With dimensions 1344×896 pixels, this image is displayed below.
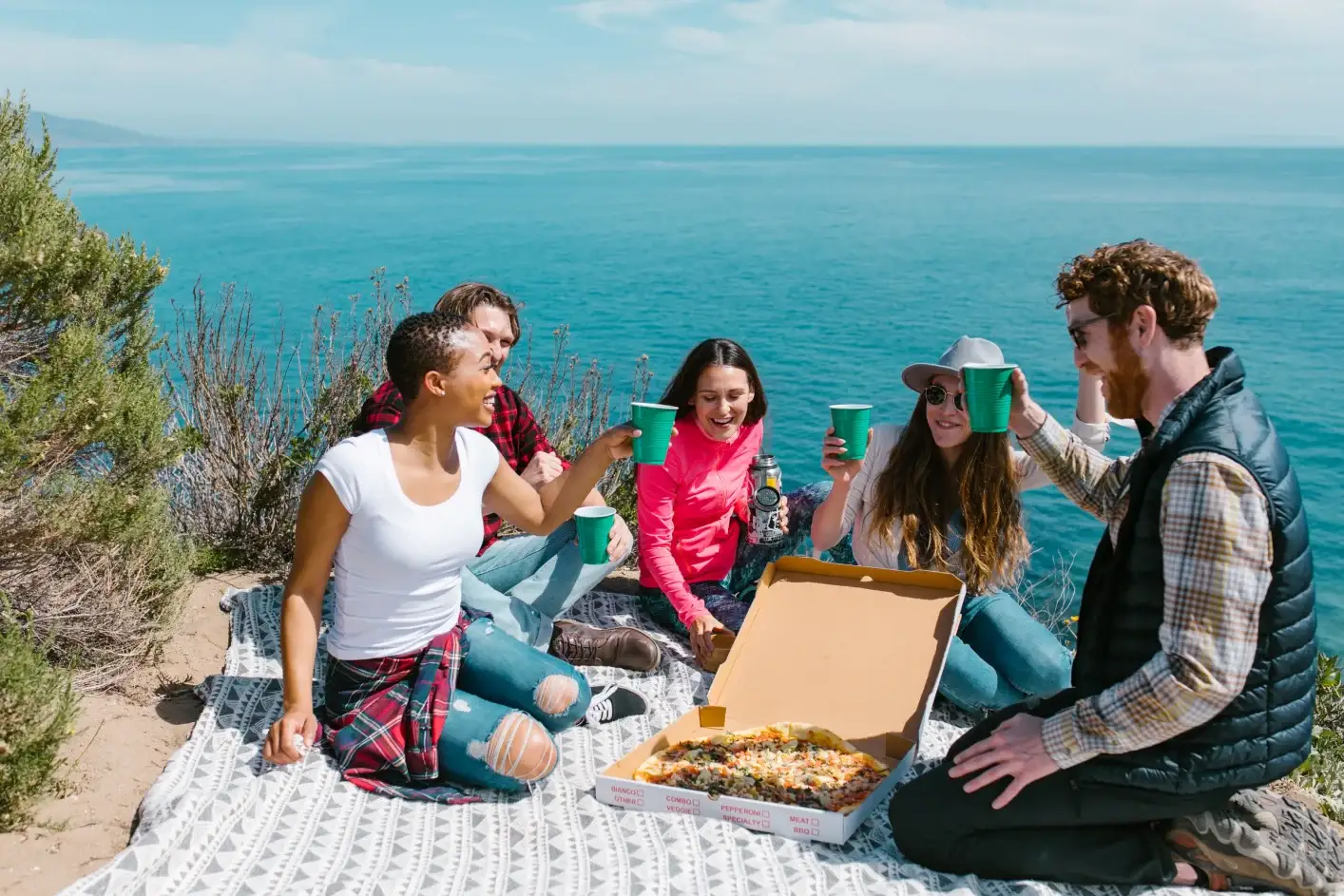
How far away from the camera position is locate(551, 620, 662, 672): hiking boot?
4684 millimetres

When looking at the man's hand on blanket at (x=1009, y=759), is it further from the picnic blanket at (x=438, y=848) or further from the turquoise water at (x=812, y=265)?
the turquoise water at (x=812, y=265)

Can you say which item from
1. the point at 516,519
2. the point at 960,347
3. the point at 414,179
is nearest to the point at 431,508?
the point at 516,519

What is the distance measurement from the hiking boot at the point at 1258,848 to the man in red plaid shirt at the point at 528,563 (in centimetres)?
215

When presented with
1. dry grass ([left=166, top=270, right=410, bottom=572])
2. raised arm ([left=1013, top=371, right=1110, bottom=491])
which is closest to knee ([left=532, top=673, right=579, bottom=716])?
raised arm ([left=1013, top=371, right=1110, bottom=491])

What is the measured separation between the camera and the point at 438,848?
3.32 m

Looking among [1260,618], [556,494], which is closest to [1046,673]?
[1260,618]

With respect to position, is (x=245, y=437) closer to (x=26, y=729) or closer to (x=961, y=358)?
(x=26, y=729)

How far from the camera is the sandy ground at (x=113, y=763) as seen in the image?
322 centimetres

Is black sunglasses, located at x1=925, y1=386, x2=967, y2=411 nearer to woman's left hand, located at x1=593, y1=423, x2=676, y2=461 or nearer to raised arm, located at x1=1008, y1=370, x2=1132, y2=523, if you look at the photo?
raised arm, located at x1=1008, y1=370, x2=1132, y2=523

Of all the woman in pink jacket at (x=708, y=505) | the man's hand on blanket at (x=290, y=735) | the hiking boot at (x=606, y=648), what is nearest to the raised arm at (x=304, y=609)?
the man's hand on blanket at (x=290, y=735)

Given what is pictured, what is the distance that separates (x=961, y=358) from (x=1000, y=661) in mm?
1132

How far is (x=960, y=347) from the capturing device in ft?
13.9

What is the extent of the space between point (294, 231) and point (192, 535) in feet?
142

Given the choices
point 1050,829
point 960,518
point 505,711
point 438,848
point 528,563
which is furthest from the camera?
point 528,563
